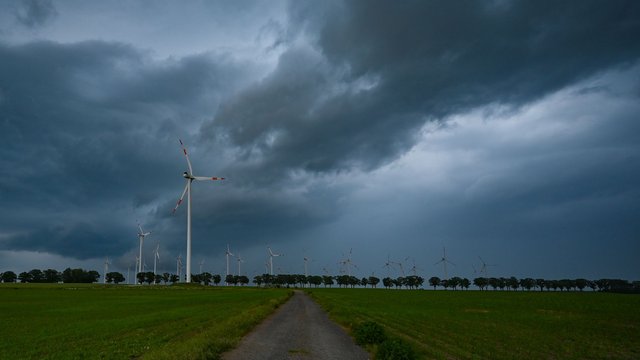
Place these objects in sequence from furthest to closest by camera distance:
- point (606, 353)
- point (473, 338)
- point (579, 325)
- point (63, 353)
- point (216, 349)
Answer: point (579, 325) → point (473, 338) → point (606, 353) → point (63, 353) → point (216, 349)

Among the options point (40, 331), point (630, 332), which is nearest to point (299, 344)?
point (40, 331)

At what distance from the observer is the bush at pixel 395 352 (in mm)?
23141

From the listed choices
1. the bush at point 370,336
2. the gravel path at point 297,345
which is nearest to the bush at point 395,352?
the gravel path at point 297,345

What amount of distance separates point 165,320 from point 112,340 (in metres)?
18.4

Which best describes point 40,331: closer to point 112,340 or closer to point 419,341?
point 112,340

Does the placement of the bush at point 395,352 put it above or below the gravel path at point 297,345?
above

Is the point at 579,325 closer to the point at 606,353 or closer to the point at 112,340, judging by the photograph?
the point at 606,353

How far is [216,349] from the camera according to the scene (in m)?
26.9

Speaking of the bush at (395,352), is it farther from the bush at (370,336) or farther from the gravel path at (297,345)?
the bush at (370,336)

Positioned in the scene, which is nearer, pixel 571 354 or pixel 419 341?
pixel 571 354

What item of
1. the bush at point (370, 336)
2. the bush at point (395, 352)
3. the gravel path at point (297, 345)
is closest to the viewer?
the bush at point (395, 352)

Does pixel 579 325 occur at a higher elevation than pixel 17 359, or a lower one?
lower

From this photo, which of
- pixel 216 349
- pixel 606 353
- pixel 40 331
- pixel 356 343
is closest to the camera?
pixel 216 349

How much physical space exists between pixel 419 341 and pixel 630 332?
99.8 feet
